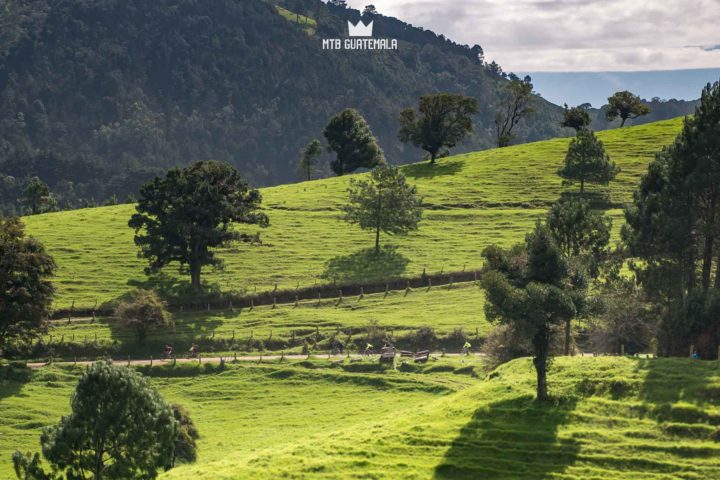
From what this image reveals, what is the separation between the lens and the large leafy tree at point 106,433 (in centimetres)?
4441

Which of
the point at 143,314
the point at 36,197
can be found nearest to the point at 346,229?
the point at 143,314

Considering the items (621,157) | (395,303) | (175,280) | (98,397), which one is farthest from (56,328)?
(621,157)

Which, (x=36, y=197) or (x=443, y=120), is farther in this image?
(x=36, y=197)

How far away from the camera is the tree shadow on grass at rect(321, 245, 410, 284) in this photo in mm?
104000

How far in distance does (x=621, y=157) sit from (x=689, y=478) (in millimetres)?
116420

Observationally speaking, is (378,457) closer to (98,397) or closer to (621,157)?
(98,397)

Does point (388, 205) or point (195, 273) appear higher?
point (388, 205)

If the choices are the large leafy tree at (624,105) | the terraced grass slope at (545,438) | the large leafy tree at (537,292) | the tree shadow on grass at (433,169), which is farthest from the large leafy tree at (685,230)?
the large leafy tree at (624,105)

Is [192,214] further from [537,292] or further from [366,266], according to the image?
[537,292]

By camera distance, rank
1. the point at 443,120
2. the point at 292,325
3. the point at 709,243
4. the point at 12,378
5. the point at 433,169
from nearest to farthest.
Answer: the point at 709,243, the point at 12,378, the point at 292,325, the point at 443,120, the point at 433,169

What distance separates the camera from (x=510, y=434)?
50562 millimetres

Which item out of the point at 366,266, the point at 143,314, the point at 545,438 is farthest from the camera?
the point at 366,266

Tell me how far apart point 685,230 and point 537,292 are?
22.5m

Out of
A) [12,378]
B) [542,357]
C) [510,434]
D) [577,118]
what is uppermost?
[577,118]
